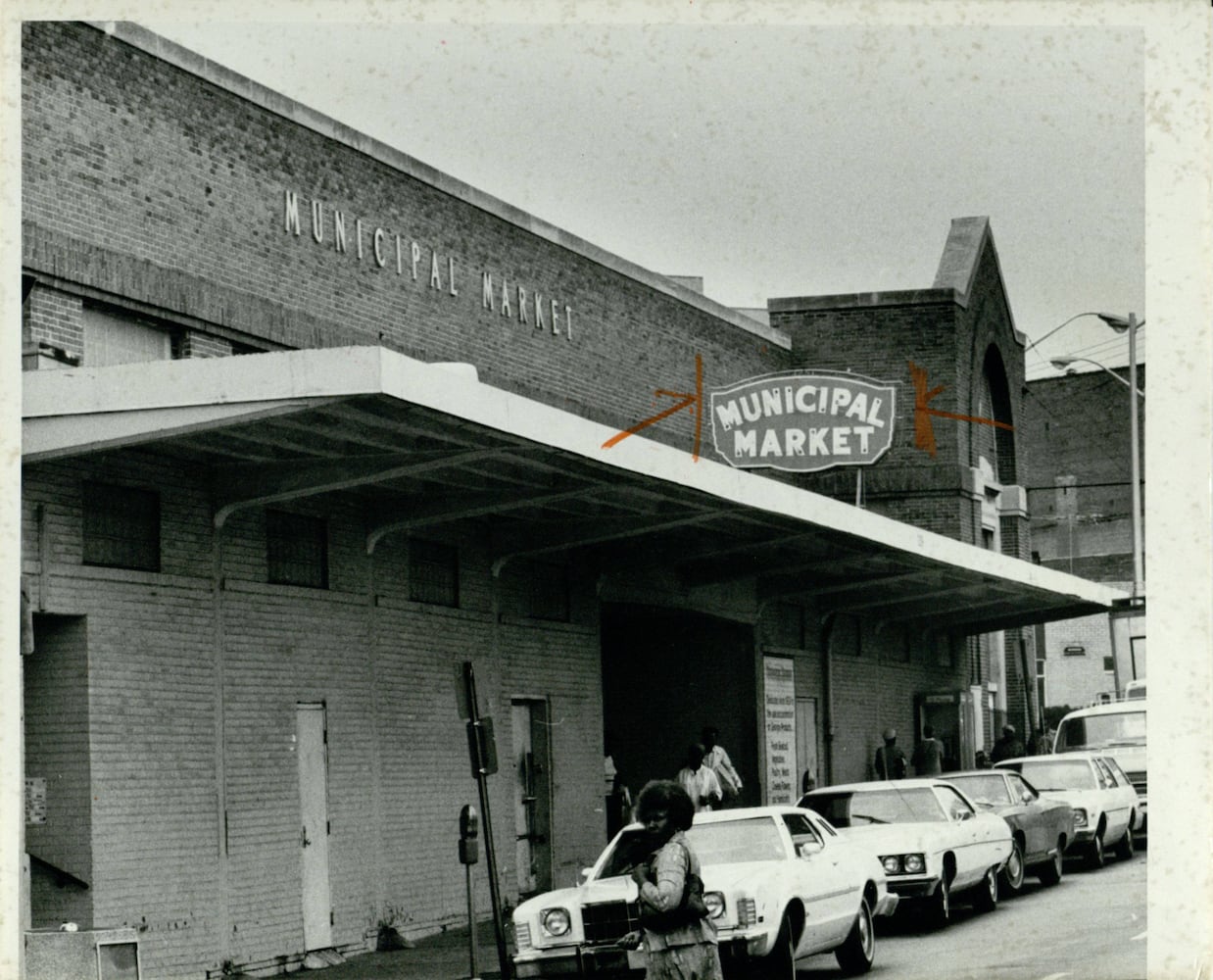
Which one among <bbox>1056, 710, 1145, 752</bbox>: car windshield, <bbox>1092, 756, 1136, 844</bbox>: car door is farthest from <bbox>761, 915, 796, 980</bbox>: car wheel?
<bbox>1056, 710, 1145, 752</bbox>: car windshield

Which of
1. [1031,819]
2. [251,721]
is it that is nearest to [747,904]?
[251,721]

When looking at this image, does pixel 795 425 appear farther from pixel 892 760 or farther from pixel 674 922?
pixel 674 922

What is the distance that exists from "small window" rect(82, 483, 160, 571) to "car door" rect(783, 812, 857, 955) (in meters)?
5.58

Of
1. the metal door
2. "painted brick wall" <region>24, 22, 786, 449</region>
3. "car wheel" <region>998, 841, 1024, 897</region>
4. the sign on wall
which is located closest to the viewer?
"painted brick wall" <region>24, 22, 786, 449</region>

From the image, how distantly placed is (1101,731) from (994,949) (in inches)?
537

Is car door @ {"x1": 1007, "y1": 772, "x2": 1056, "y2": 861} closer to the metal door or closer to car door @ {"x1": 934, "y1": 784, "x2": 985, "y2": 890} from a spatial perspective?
car door @ {"x1": 934, "y1": 784, "x2": 985, "y2": 890}

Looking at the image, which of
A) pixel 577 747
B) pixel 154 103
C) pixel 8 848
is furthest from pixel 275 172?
pixel 8 848

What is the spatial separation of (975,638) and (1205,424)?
1194 inches

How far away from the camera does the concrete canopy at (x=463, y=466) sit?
14.3 metres

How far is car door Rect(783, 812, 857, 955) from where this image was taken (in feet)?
49.5

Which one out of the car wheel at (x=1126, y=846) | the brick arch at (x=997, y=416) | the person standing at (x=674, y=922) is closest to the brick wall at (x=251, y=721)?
the person standing at (x=674, y=922)

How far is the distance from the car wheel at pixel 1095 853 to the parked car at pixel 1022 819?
3.35ft

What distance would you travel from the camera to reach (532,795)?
917 inches

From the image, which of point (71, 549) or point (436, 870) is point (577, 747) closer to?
point (436, 870)
